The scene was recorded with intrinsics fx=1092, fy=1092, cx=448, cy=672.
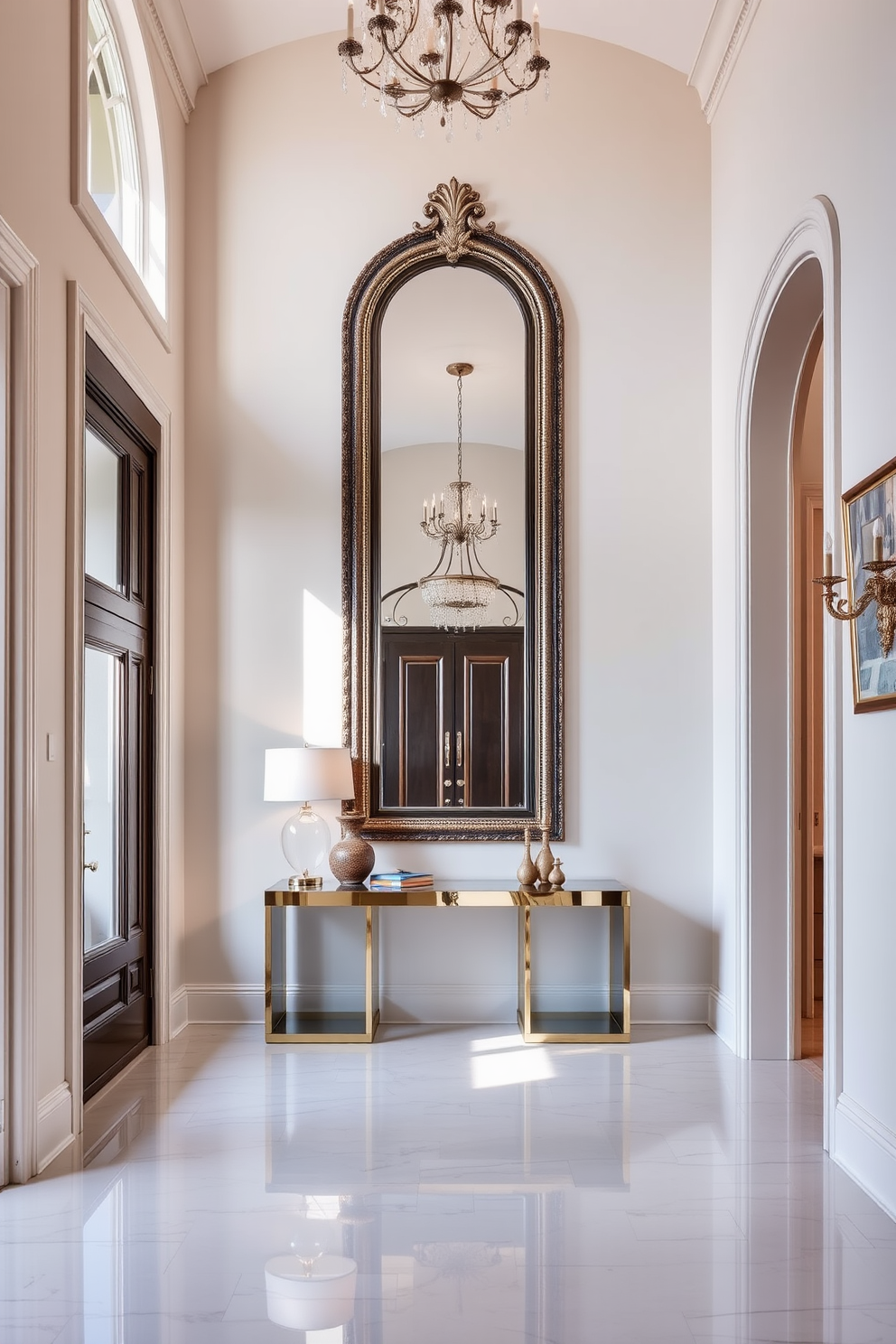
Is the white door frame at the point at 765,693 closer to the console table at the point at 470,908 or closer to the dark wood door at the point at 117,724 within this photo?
the console table at the point at 470,908

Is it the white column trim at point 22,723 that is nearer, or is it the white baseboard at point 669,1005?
the white column trim at point 22,723

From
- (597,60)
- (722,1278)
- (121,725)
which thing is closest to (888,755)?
(722,1278)

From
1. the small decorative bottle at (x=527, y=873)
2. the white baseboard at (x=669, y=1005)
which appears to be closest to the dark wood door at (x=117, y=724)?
the small decorative bottle at (x=527, y=873)

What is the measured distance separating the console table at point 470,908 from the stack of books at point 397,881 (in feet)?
0.17

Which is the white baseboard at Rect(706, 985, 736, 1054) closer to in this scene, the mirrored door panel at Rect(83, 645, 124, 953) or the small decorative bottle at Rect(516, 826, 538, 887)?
the small decorative bottle at Rect(516, 826, 538, 887)

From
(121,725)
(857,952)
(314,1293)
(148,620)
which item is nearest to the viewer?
(314,1293)

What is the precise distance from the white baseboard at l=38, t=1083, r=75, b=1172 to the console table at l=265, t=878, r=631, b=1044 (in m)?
1.22

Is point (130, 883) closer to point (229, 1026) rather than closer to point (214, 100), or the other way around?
point (229, 1026)

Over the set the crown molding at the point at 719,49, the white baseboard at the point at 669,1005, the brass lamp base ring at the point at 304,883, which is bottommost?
the white baseboard at the point at 669,1005

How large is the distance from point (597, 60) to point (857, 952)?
415 cm

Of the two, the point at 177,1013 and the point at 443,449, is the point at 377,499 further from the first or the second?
the point at 177,1013

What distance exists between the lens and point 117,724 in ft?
13.8

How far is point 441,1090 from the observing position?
3.85 meters

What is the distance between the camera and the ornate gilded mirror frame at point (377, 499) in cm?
487
